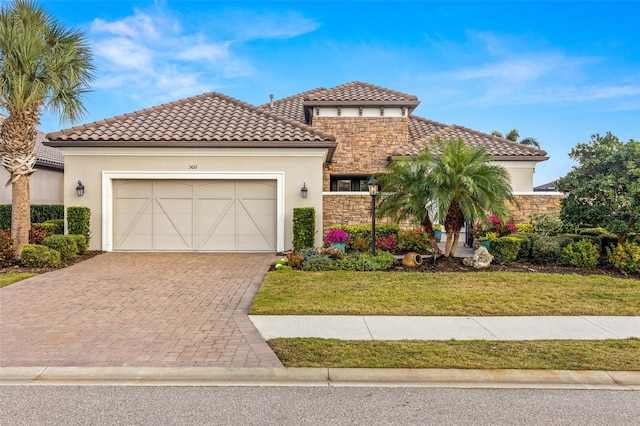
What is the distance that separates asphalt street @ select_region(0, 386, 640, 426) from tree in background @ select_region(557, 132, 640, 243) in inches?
327

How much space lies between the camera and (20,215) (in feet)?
39.9

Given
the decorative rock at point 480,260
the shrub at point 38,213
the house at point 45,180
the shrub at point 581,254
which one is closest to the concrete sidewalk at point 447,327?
the decorative rock at point 480,260

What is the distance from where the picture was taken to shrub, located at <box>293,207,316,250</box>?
1349 centimetres

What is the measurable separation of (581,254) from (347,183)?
10596 mm

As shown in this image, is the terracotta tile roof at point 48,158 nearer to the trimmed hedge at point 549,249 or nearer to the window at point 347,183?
the window at point 347,183

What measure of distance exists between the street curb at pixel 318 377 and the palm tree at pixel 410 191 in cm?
657

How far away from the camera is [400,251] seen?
14023 millimetres

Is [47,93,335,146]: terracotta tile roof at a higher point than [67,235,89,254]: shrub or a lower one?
higher

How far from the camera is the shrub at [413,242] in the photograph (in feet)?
44.9

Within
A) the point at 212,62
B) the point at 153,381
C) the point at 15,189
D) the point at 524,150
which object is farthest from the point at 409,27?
the point at 153,381

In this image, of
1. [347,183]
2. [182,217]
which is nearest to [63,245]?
[182,217]

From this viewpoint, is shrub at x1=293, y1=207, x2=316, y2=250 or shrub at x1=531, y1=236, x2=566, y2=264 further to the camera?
shrub at x1=293, y1=207, x2=316, y2=250

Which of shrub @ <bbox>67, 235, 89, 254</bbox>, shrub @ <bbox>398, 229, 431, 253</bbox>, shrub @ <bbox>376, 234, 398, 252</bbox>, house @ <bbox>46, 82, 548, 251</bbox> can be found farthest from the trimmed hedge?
shrub @ <bbox>67, 235, 89, 254</bbox>

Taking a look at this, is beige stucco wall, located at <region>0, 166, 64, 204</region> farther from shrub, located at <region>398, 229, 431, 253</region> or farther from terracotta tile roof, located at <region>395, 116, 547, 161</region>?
terracotta tile roof, located at <region>395, 116, 547, 161</region>
